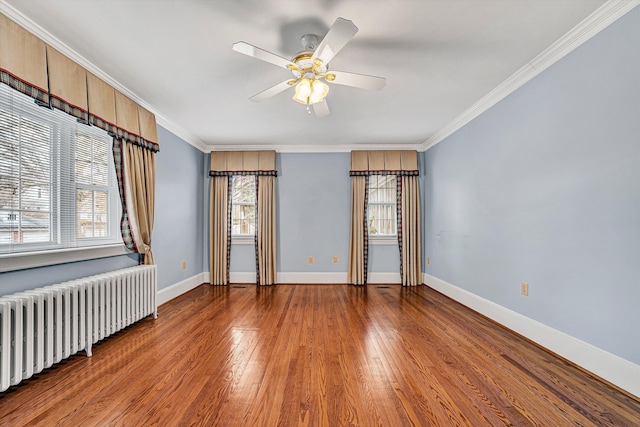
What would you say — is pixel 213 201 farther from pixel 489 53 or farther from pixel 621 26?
pixel 621 26

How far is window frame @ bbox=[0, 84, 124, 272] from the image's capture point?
2023 millimetres

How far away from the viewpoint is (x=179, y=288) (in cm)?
424

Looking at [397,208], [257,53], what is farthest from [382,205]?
[257,53]

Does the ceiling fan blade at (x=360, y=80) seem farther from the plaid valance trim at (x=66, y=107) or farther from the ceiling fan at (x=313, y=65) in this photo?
the plaid valance trim at (x=66, y=107)

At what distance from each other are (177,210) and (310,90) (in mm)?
3006

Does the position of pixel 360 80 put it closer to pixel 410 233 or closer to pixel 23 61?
pixel 23 61

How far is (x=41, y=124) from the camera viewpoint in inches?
88.8

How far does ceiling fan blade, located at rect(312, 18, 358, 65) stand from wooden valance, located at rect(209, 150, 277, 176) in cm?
320

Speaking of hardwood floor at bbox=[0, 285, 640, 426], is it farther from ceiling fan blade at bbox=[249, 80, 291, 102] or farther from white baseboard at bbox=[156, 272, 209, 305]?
ceiling fan blade at bbox=[249, 80, 291, 102]

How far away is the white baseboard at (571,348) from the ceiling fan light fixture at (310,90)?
2789 millimetres

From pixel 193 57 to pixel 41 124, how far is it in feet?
4.34

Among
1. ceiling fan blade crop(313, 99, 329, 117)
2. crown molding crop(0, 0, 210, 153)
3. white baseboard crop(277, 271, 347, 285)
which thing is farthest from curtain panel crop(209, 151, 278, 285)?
ceiling fan blade crop(313, 99, 329, 117)

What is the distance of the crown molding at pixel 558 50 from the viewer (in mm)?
1866

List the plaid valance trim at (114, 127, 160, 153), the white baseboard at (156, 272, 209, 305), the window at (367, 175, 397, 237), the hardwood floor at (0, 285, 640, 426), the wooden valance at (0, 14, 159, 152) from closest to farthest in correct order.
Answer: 1. the hardwood floor at (0, 285, 640, 426)
2. the wooden valance at (0, 14, 159, 152)
3. the plaid valance trim at (114, 127, 160, 153)
4. the white baseboard at (156, 272, 209, 305)
5. the window at (367, 175, 397, 237)
